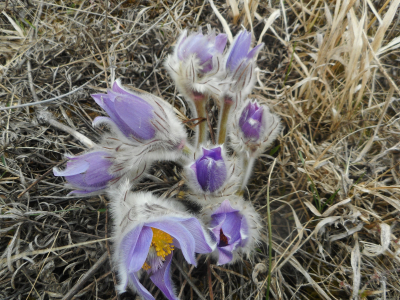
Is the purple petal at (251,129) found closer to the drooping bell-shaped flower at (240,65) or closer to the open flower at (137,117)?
the drooping bell-shaped flower at (240,65)

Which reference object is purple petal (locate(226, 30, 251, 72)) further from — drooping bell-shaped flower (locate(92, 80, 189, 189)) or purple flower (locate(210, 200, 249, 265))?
purple flower (locate(210, 200, 249, 265))

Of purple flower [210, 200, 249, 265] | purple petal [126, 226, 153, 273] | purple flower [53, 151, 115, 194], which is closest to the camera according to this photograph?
purple petal [126, 226, 153, 273]

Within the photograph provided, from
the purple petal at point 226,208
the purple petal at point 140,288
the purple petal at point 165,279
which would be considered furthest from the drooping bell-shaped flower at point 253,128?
the purple petal at point 140,288

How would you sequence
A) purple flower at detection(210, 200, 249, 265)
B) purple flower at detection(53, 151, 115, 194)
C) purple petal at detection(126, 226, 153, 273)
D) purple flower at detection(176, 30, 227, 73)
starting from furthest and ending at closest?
purple flower at detection(176, 30, 227, 73), purple flower at detection(53, 151, 115, 194), purple flower at detection(210, 200, 249, 265), purple petal at detection(126, 226, 153, 273)

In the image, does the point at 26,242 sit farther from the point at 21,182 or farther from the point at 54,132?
the point at 54,132

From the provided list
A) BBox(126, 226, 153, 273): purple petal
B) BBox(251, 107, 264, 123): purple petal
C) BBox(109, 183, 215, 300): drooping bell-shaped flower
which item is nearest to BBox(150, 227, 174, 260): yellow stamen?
BBox(109, 183, 215, 300): drooping bell-shaped flower

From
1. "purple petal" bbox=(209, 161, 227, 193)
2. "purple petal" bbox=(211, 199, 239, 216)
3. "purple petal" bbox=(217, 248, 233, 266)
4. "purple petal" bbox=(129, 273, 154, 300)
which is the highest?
"purple petal" bbox=(209, 161, 227, 193)
